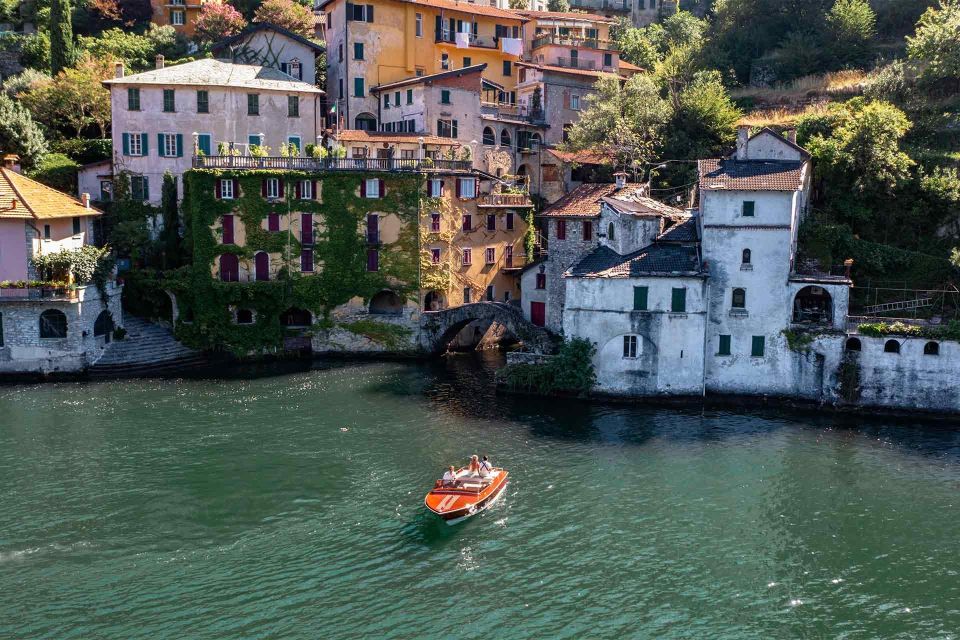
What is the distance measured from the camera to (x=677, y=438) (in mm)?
47688

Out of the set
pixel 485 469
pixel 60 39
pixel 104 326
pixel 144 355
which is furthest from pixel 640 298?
pixel 60 39

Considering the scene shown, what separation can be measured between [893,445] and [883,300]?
14.0 m

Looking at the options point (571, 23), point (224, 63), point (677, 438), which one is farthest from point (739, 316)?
point (571, 23)

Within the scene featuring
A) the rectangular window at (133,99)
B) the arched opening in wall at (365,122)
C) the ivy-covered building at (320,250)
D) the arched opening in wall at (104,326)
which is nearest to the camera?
the arched opening in wall at (104,326)

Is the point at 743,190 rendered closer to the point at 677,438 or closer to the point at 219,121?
the point at 677,438

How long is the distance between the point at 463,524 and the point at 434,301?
109 feet

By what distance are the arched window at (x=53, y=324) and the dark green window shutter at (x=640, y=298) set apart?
3680 centimetres

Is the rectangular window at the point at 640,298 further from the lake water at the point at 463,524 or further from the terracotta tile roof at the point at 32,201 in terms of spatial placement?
the terracotta tile roof at the point at 32,201

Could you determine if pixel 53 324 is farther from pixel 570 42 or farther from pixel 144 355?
pixel 570 42

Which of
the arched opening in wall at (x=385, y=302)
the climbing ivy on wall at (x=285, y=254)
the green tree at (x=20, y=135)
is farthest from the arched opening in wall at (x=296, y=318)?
the green tree at (x=20, y=135)

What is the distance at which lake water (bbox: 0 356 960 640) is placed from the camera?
30.7 meters

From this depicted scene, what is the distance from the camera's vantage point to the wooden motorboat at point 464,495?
3709 centimetres

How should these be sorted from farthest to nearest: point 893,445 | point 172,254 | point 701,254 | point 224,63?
point 224,63 → point 172,254 → point 701,254 → point 893,445

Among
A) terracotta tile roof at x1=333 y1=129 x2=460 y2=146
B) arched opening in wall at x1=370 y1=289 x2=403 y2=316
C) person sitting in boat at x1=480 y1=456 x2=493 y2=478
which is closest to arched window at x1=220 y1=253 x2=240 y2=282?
arched opening in wall at x1=370 y1=289 x2=403 y2=316
